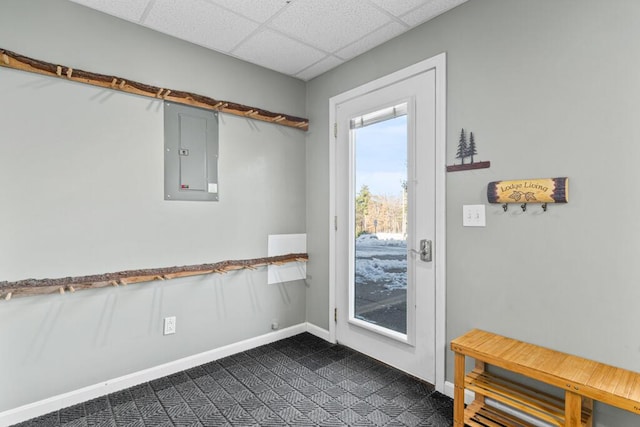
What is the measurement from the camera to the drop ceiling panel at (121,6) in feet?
7.09

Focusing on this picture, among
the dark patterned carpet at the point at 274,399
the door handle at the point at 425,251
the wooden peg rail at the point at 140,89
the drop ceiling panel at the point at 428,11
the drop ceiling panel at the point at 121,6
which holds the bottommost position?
the dark patterned carpet at the point at 274,399

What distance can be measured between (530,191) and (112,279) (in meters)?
2.70

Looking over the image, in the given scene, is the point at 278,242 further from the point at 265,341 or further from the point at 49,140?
the point at 49,140

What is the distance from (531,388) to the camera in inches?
73.3

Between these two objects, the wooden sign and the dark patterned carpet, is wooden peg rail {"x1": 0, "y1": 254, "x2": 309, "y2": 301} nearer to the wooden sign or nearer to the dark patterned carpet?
the dark patterned carpet

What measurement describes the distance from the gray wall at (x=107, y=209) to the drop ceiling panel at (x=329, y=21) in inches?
29.1

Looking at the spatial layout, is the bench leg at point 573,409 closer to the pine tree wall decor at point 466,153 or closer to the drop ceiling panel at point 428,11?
the pine tree wall decor at point 466,153

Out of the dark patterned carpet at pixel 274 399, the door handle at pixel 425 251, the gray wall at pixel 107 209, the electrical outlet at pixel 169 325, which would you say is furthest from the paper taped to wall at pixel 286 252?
the door handle at pixel 425 251

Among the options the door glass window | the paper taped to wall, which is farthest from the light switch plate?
the paper taped to wall

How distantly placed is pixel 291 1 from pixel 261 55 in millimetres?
818

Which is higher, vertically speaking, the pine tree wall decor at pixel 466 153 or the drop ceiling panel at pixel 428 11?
the drop ceiling panel at pixel 428 11

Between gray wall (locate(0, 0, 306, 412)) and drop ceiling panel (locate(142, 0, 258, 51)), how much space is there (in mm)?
125

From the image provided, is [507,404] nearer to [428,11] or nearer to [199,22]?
[428,11]

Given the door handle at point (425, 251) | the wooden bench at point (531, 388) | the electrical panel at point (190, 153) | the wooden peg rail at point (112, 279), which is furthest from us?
the electrical panel at point (190, 153)
